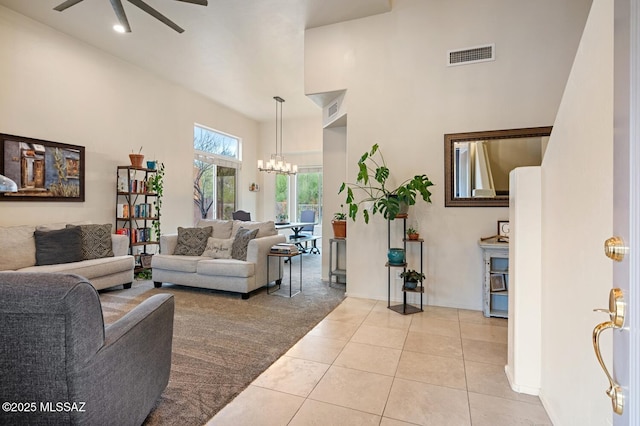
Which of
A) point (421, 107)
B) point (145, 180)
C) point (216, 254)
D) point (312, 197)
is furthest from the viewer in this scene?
point (312, 197)

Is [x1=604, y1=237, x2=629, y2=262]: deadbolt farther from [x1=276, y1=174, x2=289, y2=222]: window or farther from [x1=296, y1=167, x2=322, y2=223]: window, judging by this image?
[x1=276, y1=174, x2=289, y2=222]: window

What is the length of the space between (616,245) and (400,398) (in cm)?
171

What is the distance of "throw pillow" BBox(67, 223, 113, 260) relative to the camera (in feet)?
13.8

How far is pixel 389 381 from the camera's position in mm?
2166

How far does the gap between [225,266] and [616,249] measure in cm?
389

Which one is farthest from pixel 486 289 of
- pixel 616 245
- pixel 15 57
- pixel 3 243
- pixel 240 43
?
pixel 15 57

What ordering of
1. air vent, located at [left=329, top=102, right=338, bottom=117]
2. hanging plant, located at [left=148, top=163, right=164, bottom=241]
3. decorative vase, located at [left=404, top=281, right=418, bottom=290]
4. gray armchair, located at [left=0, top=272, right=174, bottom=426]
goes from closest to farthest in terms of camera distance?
gray armchair, located at [left=0, top=272, right=174, bottom=426]
decorative vase, located at [left=404, top=281, right=418, bottom=290]
air vent, located at [left=329, top=102, right=338, bottom=117]
hanging plant, located at [left=148, top=163, right=164, bottom=241]

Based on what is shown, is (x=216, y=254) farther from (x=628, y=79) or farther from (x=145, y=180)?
(x=628, y=79)

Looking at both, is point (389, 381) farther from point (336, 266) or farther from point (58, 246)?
point (58, 246)

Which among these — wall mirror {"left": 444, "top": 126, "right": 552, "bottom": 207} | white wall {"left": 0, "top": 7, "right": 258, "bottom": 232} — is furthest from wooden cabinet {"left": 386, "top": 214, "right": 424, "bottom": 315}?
white wall {"left": 0, "top": 7, "right": 258, "bottom": 232}

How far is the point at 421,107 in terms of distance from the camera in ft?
12.6

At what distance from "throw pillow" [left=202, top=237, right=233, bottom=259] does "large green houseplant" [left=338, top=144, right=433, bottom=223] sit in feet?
5.86

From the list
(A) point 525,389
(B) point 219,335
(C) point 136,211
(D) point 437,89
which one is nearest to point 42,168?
(C) point 136,211

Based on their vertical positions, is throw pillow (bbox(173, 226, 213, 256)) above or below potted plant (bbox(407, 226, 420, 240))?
below
